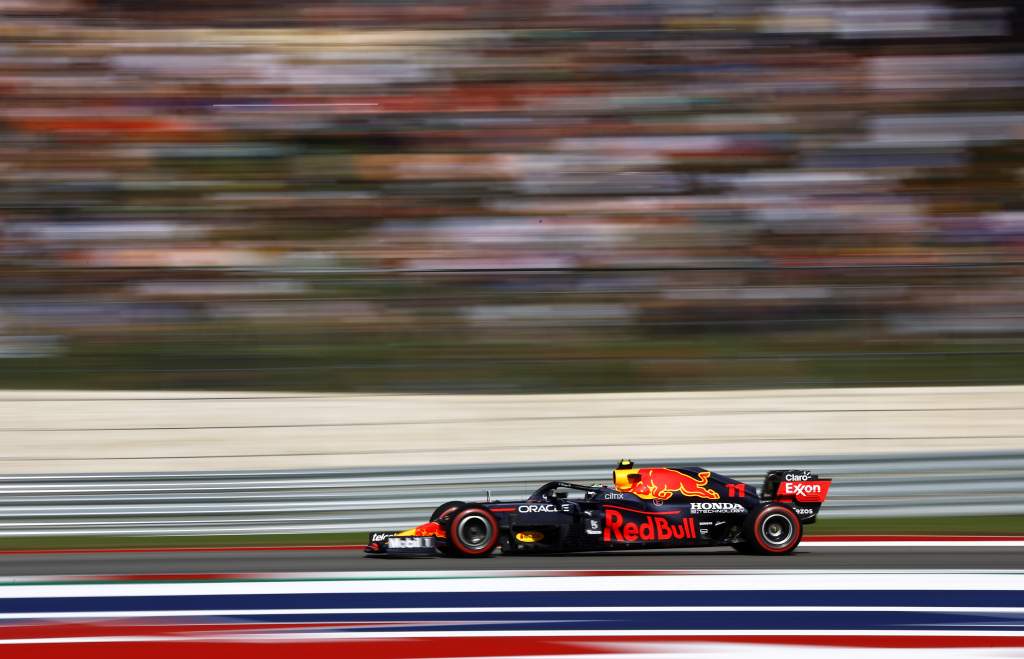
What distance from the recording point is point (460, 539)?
26.2 ft

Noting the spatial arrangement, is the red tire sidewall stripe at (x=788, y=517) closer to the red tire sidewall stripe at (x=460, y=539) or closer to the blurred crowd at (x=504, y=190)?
the red tire sidewall stripe at (x=460, y=539)

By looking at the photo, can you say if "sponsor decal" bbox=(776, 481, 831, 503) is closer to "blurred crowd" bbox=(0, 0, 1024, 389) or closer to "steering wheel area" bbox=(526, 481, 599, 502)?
"steering wheel area" bbox=(526, 481, 599, 502)

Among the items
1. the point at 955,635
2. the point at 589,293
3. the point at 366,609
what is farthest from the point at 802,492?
the point at 589,293

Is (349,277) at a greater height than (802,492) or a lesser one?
greater

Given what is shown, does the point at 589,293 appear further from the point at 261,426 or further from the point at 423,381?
the point at 261,426

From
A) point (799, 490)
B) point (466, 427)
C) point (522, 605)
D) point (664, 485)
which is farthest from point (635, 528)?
point (466, 427)

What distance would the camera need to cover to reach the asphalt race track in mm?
7789

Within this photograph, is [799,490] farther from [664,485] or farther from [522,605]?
[522,605]

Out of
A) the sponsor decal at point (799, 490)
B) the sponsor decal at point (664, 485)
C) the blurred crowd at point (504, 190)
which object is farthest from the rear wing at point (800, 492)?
the blurred crowd at point (504, 190)

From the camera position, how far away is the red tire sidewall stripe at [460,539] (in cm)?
797

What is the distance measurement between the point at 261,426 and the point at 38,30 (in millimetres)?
7582

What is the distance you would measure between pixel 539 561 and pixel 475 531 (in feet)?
1.51

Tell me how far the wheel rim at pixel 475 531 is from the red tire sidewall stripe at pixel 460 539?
0.01 metres

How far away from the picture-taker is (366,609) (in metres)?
6.39
